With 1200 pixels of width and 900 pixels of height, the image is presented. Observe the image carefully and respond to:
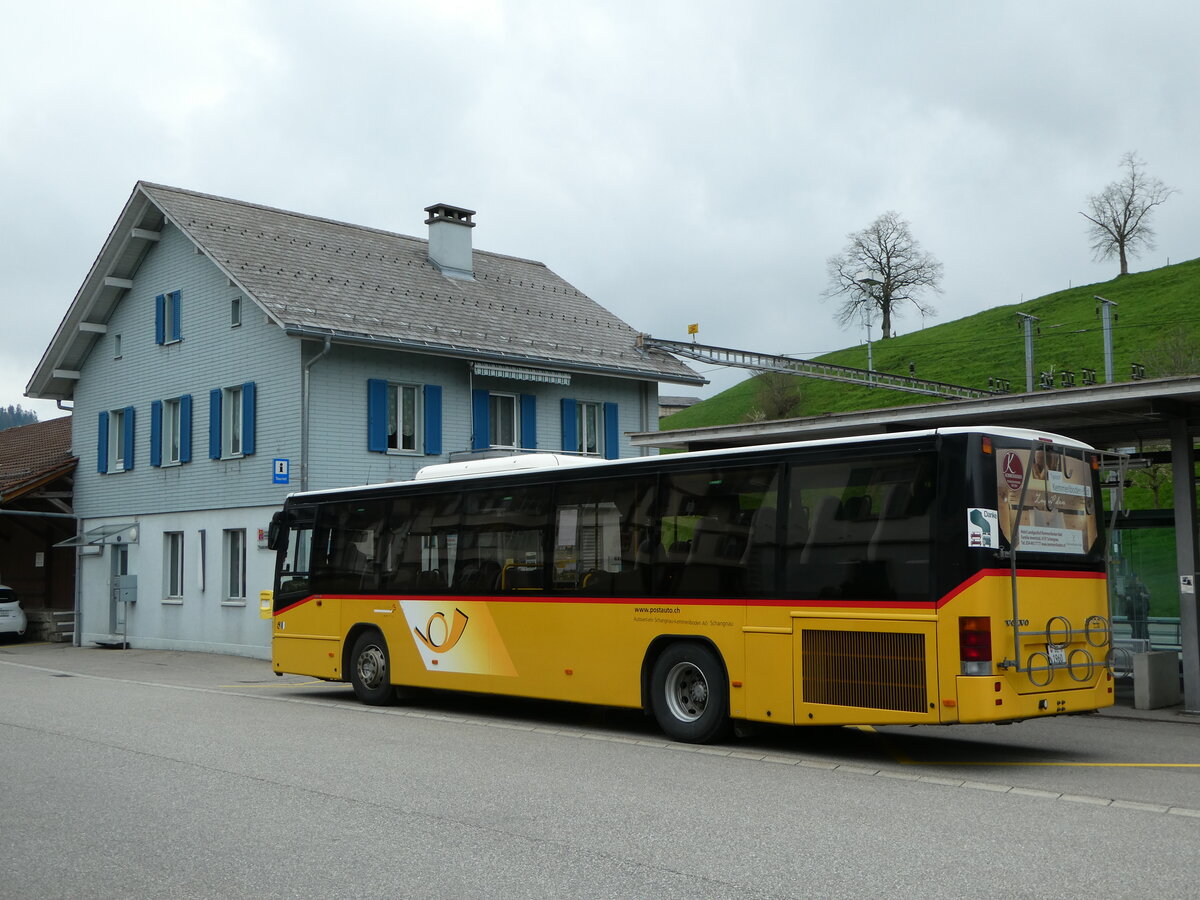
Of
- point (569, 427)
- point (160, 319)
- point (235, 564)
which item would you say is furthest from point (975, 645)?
point (160, 319)

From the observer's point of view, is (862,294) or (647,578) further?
(862,294)

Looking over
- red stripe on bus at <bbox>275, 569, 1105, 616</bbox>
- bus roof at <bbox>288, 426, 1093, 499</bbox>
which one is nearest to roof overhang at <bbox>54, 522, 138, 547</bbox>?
bus roof at <bbox>288, 426, 1093, 499</bbox>

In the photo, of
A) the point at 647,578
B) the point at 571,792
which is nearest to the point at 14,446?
the point at 647,578

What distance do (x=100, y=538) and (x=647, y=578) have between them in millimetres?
22523

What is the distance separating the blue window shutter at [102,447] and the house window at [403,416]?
30.5ft

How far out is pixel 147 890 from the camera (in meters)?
6.39

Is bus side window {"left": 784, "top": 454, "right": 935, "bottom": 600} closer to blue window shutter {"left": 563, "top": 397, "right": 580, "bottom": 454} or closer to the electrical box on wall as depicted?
blue window shutter {"left": 563, "top": 397, "right": 580, "bottom": 454}

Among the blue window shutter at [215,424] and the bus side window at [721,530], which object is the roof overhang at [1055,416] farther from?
the blue window shutter at [215,424]

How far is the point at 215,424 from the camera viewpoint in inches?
1128

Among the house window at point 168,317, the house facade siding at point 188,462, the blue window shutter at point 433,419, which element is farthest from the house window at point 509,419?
the house window at point 168,317

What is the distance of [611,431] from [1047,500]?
2116cm

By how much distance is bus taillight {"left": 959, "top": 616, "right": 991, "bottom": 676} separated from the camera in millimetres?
10383

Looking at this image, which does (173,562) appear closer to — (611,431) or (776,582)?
(611,431)

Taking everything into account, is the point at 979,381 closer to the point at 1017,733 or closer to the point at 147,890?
the point at 1017,733
